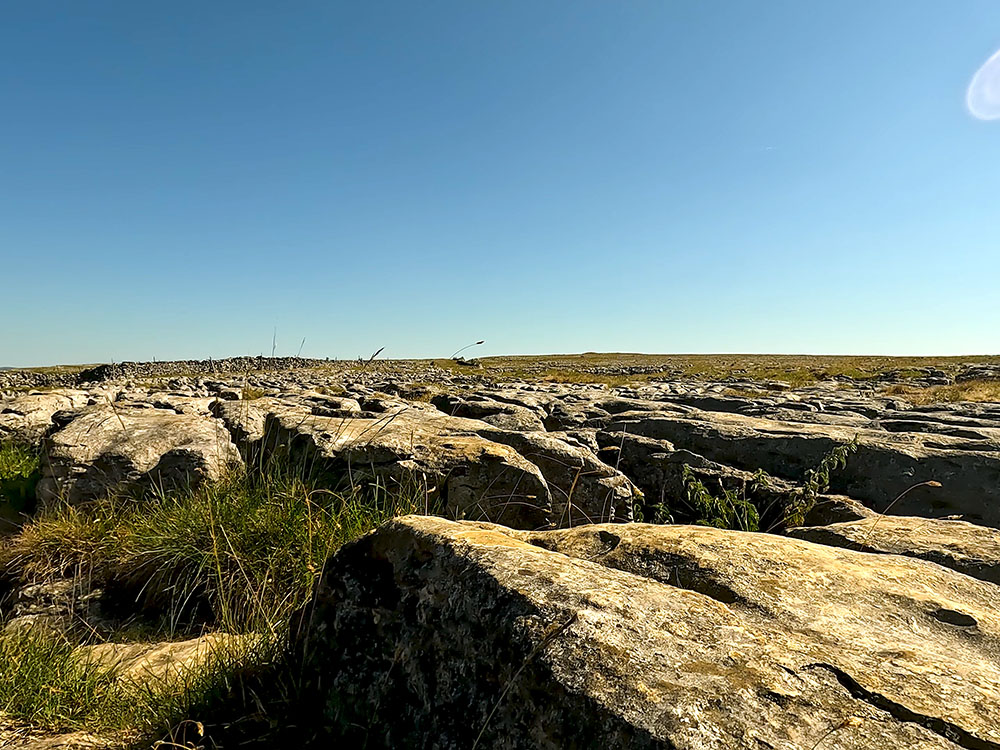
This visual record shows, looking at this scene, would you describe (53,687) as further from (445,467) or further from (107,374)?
(107,374)

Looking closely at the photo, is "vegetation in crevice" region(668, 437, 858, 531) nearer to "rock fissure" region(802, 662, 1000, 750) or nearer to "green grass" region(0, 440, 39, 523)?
"rock fissure" region(802, 662, 1000, 750)

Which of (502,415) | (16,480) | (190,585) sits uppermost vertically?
(502,415)

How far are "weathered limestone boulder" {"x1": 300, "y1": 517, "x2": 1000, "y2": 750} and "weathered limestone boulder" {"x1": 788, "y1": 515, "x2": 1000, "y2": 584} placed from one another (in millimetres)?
426

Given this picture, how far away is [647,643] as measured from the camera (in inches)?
61.4

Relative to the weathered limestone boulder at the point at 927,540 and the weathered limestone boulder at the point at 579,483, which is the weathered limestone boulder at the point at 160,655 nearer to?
the weathered limestone boulder at the point at 579,483

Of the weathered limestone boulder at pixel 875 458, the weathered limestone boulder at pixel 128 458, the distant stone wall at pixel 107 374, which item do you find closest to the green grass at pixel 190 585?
the weathered limestone boulder at pixel 128 458

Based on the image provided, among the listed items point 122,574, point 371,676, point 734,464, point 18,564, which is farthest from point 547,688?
point 734,464

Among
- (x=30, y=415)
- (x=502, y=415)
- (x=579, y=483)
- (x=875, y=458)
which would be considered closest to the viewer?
(x=579, y=483)

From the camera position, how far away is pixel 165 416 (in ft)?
20.0

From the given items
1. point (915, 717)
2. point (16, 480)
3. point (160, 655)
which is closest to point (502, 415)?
point (160, 655)

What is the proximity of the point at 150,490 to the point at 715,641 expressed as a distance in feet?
15.7

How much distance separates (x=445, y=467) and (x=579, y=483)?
1201 millimetres

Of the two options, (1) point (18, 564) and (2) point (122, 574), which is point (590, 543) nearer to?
(2) point (122, 574)

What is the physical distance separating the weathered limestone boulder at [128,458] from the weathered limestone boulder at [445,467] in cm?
76
